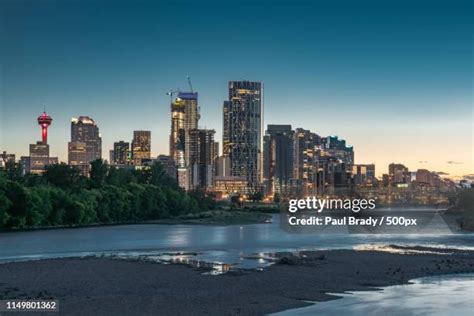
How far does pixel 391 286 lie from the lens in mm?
53562

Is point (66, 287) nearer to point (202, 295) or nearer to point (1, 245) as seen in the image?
point (202, 295)

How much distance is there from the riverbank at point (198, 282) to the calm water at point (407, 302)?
5.41ft

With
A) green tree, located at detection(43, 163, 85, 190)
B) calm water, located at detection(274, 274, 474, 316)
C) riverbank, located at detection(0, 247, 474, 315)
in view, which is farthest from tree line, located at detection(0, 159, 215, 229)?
calm water, located at detection(274, 274, 474, 316)

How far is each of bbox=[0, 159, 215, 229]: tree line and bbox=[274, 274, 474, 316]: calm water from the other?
287 feet

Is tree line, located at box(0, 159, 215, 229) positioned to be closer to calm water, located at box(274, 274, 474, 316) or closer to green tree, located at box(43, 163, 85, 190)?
green tree, located at box(43, 163, 85, 190)

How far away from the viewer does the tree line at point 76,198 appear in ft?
420

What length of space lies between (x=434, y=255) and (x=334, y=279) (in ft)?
82.8

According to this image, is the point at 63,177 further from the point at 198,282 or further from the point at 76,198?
the point at 198,282

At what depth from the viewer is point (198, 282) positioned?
171 ft

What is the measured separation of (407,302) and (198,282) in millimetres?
15260

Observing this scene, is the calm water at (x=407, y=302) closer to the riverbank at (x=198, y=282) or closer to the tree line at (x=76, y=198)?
the riverbank at (x=198, y=282)

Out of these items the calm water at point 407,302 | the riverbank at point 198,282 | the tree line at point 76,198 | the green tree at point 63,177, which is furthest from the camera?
the green tree at point 63,177

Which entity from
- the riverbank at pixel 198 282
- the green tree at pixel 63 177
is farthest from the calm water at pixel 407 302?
the green tree at pixel 63 177

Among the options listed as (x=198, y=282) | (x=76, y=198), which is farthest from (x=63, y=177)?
(x=198, y=282)
